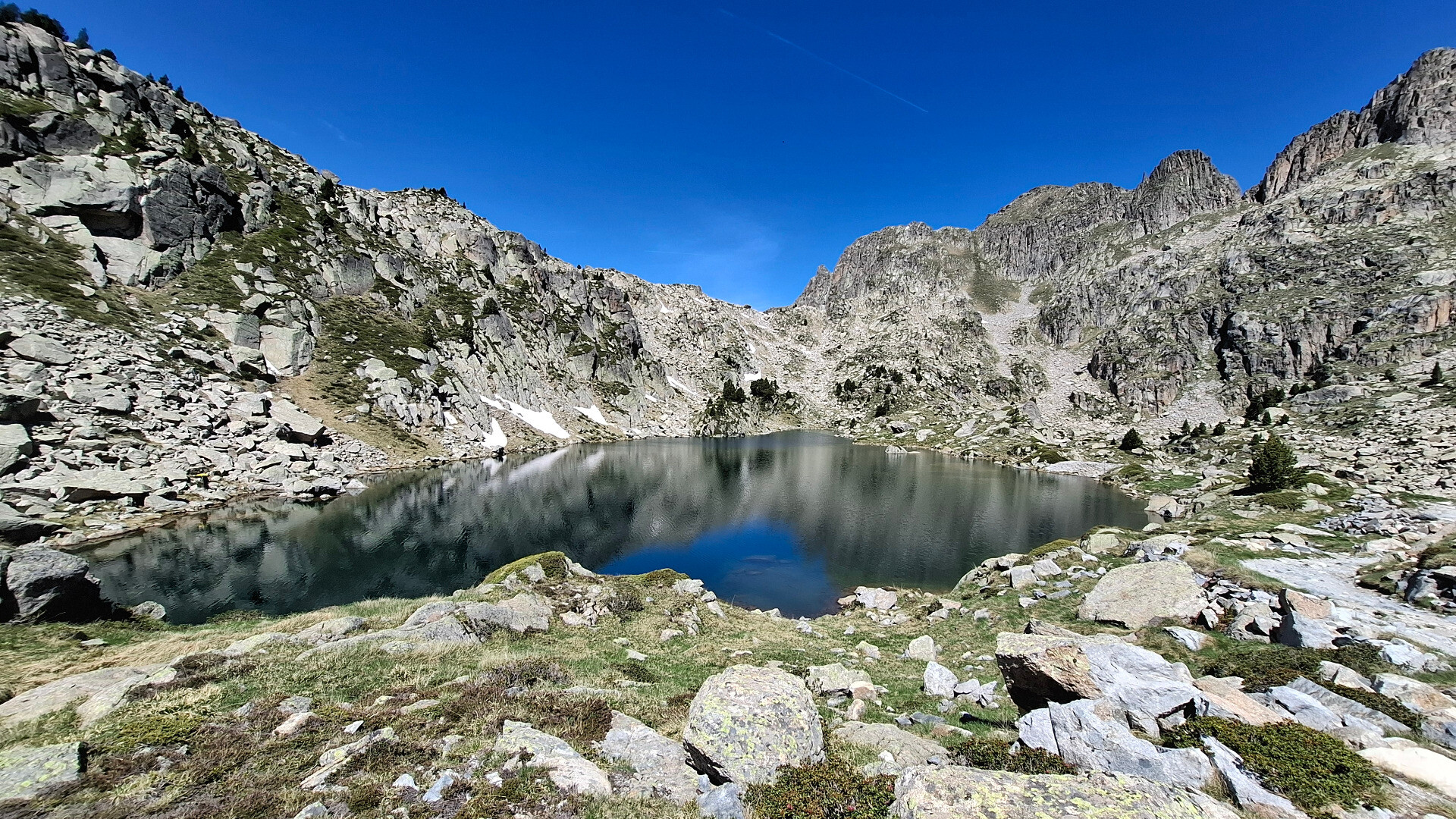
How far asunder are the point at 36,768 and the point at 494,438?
4151 inches

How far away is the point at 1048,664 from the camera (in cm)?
1080

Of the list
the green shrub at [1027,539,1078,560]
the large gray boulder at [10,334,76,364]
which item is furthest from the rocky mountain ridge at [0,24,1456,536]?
the green shrub at [1027,539,1078,560]

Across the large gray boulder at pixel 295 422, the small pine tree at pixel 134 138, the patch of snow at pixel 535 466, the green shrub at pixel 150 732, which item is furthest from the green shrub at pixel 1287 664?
the small pine tree at pixel 134 138

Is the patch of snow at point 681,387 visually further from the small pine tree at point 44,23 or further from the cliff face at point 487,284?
the small pine tree at point 44,23

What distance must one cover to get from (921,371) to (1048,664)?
7770 inches

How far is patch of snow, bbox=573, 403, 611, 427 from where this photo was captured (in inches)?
5541

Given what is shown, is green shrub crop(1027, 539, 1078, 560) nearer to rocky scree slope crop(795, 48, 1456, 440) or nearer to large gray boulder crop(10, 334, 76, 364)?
large gray boulder crop(10, 334, 76, 364)

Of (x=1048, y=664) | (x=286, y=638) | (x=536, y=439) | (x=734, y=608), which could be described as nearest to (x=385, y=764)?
(x=286, y=638)

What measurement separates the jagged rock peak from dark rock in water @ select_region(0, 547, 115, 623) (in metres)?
286

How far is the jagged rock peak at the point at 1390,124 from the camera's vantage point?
156 m

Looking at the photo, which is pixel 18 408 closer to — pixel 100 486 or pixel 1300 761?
pixel 100 486

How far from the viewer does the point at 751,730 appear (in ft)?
29.3

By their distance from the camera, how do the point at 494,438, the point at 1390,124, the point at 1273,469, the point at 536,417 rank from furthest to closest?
the point at 1390,124 → the point at 536,417 → the point at 494,438 → the point at 1273,469

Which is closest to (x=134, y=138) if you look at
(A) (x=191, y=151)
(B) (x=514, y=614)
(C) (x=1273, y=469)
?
(A) (x=191, y=151)
